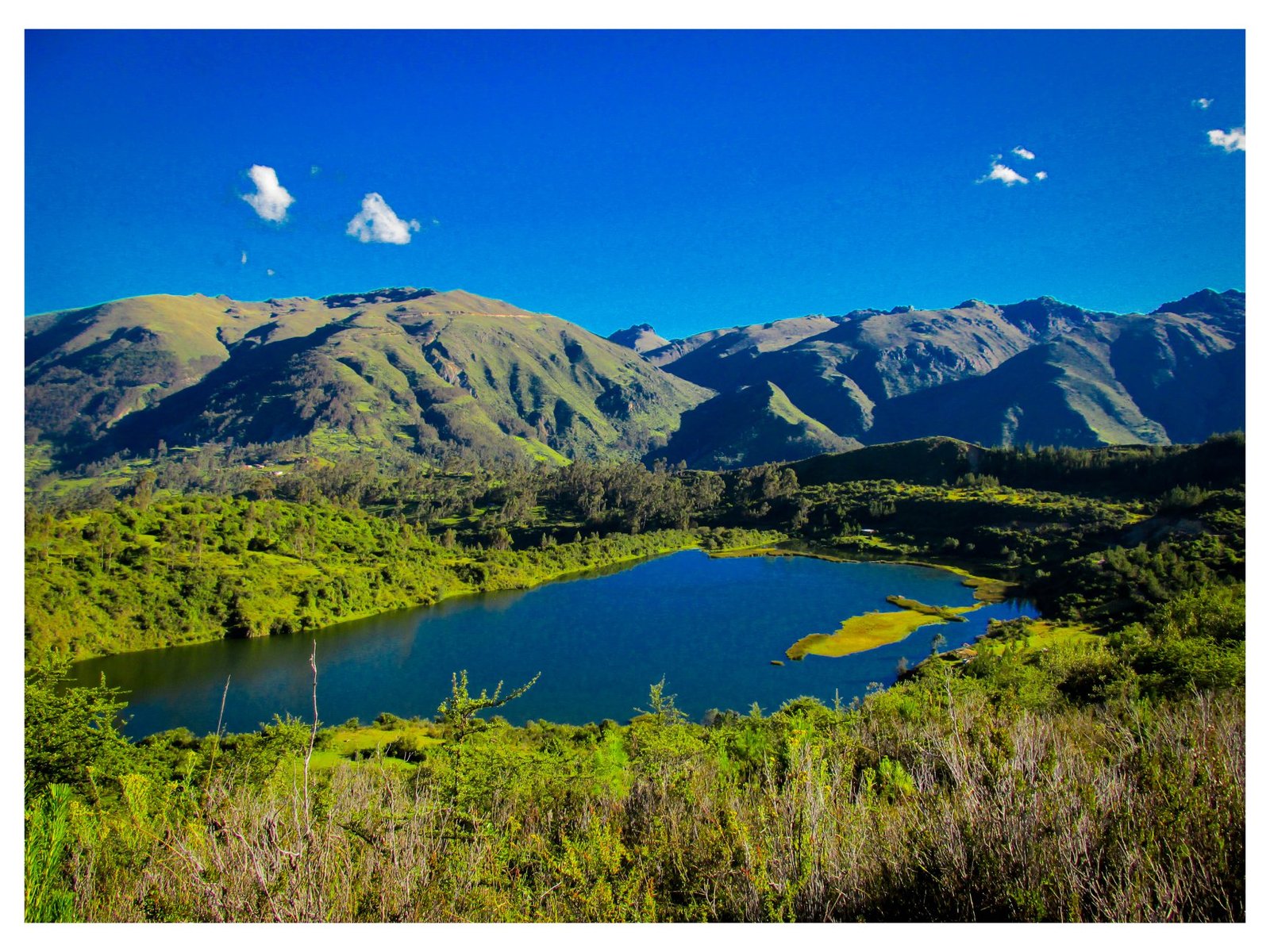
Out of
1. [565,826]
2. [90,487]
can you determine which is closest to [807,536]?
[565,826]

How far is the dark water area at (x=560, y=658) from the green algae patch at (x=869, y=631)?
3.10ft

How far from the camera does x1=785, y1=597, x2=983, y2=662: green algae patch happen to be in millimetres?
44812

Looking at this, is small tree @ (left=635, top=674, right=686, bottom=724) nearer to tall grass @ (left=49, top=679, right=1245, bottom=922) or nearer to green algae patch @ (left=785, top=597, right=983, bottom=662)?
green algae patch @ (left=785, top=597, right=983, bottom=662)

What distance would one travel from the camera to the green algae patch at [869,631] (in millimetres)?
44812

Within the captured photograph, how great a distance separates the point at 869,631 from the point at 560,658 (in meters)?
22.4

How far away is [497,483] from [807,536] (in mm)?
56746

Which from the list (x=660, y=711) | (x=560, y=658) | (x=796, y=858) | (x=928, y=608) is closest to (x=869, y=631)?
(x=928, y=608)

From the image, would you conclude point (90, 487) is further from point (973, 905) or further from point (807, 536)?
point (973, 905)

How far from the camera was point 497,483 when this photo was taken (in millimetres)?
120188

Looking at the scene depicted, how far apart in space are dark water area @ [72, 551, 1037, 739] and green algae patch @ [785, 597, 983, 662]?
94 cm

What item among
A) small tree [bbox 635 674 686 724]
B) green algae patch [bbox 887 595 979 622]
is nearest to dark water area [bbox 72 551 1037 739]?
green algae patch [bbox 887 595 979 622]

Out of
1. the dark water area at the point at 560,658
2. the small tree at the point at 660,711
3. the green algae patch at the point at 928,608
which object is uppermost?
the small tree at the point at 660,711

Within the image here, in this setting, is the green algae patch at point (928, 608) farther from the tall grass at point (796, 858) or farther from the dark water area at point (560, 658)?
the tall grass at point (796, 858)

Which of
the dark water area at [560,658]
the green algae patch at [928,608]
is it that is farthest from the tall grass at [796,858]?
the green algae patch at [928,608]
